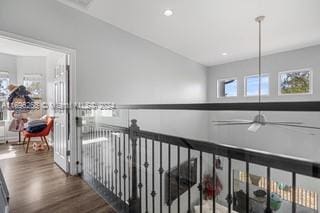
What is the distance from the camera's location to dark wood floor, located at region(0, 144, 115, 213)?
2.09 m

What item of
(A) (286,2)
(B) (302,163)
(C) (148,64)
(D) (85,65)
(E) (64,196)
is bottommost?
(E) (64,196)

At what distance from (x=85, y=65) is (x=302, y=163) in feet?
10.9

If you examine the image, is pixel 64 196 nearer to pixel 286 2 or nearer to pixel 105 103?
pixel 105 103

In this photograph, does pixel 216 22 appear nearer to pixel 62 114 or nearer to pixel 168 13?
pixel 168 13

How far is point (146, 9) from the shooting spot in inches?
126

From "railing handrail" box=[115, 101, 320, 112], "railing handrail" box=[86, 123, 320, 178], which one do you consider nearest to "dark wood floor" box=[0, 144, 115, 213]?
"railing handrail" box=[86, 123, 320, 178]

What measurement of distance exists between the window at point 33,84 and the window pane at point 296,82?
7.64 m

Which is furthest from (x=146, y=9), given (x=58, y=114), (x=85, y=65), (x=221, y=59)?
(x=221, y=59)

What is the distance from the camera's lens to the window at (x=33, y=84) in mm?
6000

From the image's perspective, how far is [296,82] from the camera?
518 cm

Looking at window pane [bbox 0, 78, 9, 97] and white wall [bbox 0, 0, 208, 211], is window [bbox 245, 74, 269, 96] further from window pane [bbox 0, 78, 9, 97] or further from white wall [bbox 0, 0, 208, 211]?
window pane [bbox 0, 78, 9, 97]

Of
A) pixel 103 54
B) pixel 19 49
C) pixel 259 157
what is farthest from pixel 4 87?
pixel 259 157

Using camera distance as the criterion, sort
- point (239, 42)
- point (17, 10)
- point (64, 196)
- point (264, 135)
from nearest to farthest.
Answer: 1. point (64, 196)
2. point (17, 10)
3. point (239, 42)
4. point (264, 135)

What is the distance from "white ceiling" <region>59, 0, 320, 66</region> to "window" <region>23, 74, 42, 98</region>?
4.01 m
